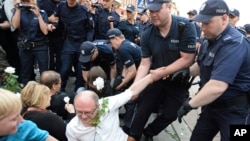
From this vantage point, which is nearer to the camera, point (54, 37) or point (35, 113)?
point (35, 113)

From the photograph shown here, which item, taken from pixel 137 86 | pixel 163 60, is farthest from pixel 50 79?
pixel 163 60

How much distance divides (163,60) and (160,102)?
0.60 m

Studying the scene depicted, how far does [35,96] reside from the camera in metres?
3.11

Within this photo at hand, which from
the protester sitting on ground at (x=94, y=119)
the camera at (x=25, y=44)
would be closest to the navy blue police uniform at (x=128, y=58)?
the protester sitting on ground at (x=94, y=119)

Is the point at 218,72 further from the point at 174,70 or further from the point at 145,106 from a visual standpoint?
the point at 145,106

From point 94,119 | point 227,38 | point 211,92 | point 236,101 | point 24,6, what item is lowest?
point 94,119

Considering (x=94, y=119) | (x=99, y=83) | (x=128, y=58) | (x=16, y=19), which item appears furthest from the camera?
(x=16, y=19)

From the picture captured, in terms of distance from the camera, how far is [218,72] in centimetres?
291

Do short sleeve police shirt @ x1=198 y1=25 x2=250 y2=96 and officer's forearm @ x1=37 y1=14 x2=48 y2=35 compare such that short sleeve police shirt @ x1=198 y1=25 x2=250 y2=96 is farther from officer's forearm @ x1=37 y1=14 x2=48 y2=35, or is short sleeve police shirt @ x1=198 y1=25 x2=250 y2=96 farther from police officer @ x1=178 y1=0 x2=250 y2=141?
officer's forearm @ x1=37 y1=14 x2=48 y2=35

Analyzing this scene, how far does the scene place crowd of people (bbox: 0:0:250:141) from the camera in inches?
116

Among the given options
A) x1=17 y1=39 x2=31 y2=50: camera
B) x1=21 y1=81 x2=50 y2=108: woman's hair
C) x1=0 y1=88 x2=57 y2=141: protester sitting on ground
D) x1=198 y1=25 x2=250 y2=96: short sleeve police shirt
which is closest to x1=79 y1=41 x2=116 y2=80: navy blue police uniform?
x1=17 y1=39 x2=31 y2=50: camera

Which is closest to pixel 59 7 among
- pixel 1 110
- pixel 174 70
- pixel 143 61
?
pixel 143 61

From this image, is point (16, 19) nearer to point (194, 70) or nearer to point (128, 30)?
point (128, 30)

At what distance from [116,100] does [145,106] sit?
42.0 inches
